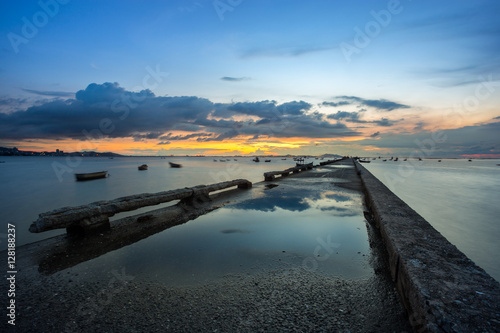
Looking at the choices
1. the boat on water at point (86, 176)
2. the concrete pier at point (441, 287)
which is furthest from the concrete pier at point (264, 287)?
the boat on water at point (86, 176)

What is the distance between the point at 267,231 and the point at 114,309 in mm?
3733

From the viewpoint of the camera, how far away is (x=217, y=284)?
3.30 m

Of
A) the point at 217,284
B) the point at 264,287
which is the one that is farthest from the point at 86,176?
the point at 264,287

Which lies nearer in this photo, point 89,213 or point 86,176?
point 89,213

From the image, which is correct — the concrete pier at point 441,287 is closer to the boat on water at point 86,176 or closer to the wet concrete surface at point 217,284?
the wet concrete surface at point 217,284

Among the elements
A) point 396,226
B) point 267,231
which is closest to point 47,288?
point 267,231

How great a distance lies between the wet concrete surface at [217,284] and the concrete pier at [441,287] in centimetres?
33

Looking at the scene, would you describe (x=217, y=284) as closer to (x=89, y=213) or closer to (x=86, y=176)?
(x=89, y=213)

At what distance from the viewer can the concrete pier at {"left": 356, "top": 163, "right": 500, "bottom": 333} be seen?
191 cm

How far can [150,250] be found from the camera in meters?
4.66

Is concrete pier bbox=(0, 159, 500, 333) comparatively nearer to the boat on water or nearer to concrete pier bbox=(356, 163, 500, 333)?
concrete pier bbox=(356, 163, 500, 333)

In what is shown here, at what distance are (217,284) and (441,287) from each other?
271 cm

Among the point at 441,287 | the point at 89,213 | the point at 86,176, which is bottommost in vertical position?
the point at 86,176

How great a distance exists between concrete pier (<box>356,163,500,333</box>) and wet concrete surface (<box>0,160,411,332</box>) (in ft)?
1.08
